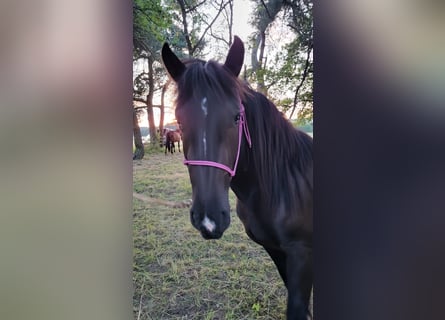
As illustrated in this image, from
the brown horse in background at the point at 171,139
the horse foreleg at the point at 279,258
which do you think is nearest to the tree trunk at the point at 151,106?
the brown horse in background at the point at 171,139

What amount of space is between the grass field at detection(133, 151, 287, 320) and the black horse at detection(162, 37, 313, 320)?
0.07 meters

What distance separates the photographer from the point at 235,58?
139cm

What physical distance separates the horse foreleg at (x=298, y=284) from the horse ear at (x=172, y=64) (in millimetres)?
842

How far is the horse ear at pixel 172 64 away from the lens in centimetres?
141

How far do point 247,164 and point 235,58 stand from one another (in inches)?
16.7

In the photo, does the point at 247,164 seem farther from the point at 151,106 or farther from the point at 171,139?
the point at 151,106

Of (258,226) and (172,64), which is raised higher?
(172,64)

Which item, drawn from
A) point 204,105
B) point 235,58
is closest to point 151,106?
point 204,105
